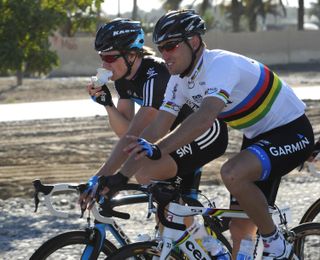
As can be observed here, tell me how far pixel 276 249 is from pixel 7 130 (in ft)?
45.5

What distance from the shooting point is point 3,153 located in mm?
14438

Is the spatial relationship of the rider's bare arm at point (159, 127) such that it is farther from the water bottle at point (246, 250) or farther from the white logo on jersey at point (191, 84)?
the water bottle at point (246, 250)

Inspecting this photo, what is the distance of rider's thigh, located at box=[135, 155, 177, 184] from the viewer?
16.3 feet

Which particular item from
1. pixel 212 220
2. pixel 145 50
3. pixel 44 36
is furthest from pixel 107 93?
pixel 44 36

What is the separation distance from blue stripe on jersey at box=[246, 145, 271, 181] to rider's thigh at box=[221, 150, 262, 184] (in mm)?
28

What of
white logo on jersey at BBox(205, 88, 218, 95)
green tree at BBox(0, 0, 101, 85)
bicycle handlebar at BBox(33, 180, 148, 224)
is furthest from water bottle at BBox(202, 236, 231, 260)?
green tree at BBox(0, 0, 101, 85)

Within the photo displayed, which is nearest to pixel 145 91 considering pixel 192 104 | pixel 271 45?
pixel 192 104

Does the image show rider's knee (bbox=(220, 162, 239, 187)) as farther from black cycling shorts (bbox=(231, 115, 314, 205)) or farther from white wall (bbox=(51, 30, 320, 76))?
white wall (bbox=(51, 30, 320, 76))

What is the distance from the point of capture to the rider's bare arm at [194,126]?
4.35m

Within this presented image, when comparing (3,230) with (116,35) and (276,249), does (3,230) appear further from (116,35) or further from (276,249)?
(276,249)

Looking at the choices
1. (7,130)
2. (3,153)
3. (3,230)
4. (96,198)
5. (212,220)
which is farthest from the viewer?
(7,130)

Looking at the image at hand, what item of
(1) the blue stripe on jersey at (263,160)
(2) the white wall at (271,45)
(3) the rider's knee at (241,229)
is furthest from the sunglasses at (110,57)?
(2) the white wall at (271,45)

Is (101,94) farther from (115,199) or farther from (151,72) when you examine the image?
(115,199)

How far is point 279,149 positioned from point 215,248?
62 centimetres
